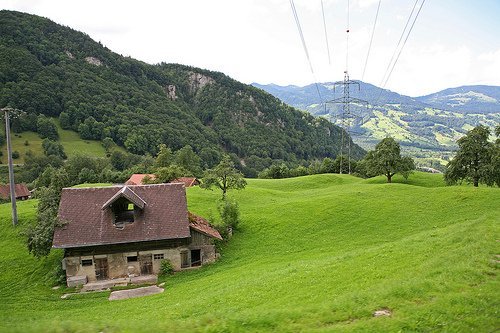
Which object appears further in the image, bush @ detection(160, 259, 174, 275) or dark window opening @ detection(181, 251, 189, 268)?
dark window opening @ detection(181, 251, 189, 268)

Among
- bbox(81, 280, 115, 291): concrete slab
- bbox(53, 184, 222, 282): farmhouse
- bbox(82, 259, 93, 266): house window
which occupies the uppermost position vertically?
bbox(53, 184, 222, 282): farmhouse

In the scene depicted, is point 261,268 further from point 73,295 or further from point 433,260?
point 73,295

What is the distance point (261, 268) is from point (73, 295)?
15.3m

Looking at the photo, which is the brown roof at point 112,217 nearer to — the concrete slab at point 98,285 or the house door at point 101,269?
the house door at point 101,269

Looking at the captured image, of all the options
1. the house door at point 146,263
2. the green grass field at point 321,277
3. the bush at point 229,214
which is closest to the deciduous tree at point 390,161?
the green grass field at point 321,277

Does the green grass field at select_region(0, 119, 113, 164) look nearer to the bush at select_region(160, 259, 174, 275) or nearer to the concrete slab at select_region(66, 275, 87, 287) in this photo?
the concrete slab at select_region(66, 275, 87, 287)

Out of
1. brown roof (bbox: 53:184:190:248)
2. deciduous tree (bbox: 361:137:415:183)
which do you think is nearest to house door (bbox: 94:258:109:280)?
brown roof (bbox: 53:184:190:248)

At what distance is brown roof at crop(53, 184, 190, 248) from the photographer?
33.0 m

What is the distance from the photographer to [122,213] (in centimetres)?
3594

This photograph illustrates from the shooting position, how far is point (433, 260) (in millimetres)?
20172

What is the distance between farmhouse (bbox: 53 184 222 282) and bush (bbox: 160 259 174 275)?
360 millimetres

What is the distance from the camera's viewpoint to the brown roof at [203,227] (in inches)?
1398

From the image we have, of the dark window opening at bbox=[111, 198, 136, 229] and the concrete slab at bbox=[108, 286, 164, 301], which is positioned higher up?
the dark window opening at bbox=[111, 198, 136, 229]

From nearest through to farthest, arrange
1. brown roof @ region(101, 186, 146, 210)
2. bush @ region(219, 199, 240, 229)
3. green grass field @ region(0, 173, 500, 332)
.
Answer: green grass field @ region(0, 173, 500, 332), brown roof @ region(101, 186, 146, 210), bush @ region(219, 199, 240, 229)
